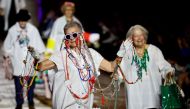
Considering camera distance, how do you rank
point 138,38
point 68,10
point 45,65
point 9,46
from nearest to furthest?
point 45,65 → point 138,38 → point 9,46 → point 68,10

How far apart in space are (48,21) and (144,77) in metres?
10.4

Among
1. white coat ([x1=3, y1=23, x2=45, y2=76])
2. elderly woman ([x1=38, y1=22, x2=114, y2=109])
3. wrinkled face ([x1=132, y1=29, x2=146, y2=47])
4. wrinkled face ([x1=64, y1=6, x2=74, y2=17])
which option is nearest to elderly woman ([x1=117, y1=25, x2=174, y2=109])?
wrinkled face ([x1=132, y1=29, x2=146, y2=47])

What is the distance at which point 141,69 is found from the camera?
306 inches

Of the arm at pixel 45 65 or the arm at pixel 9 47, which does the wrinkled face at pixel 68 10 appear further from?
the arm at pixel 45 65

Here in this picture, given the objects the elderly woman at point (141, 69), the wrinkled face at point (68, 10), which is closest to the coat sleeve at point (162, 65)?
the elderly woman at point (141, 69)

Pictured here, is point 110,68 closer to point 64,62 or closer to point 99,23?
point 64,62

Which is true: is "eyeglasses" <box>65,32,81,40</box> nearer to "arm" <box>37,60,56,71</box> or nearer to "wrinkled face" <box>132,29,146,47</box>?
"arm" <box>37,60,56,71</box>

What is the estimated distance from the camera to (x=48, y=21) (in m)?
17.9

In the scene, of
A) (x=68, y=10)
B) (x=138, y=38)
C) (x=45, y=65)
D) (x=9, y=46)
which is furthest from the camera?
(x=68, y=10)

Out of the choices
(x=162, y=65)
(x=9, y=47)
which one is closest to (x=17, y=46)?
(x=9, y=47)

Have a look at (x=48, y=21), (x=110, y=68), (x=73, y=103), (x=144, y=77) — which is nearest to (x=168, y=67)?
(x=144, y=77)

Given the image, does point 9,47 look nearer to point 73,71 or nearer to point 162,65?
point 162,65

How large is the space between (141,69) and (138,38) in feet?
1.42

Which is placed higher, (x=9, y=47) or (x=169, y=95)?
(x=9, y=47)
